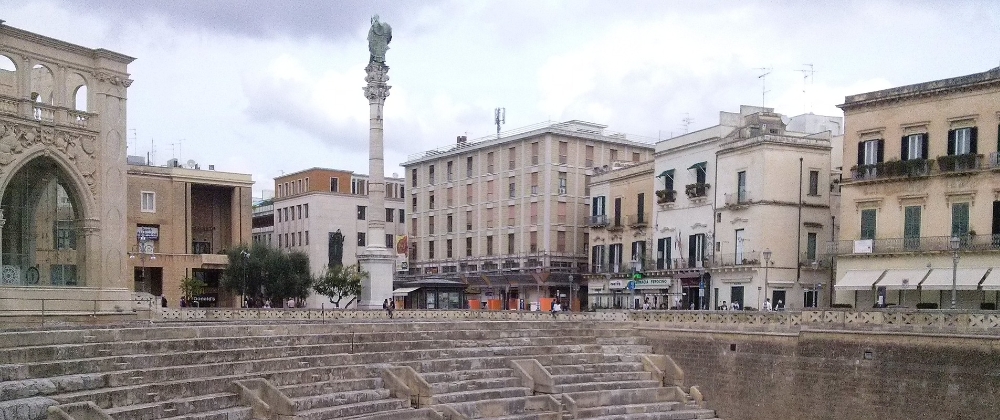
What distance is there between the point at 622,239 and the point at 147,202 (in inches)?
1063

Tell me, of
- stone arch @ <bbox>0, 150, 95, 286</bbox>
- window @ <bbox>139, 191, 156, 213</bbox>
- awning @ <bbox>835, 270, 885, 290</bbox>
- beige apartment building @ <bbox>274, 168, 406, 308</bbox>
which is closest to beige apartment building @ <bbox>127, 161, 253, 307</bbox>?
window @ <bbox>139, 191, 156, 213</bbox>

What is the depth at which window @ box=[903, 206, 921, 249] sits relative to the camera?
113 feet

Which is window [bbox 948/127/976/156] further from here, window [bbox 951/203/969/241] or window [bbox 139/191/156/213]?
window [bbox 139/191/156/213]

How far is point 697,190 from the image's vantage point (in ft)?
148

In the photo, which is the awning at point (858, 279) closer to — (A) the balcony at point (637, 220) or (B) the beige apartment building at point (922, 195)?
(B) the beige apartment building at point (922, 195)

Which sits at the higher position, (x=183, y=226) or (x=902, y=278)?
(x=183, y=226)

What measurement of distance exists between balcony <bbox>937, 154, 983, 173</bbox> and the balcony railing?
2.42 m

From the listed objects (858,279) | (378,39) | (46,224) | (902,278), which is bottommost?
(858,279)

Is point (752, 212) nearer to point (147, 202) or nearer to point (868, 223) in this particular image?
point (868, 223)

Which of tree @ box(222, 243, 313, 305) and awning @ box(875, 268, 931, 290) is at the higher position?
awning @ box(875, 268, 931, 290)

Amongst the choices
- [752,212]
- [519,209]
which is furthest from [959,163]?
[519,209]

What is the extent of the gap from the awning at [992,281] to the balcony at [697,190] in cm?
1512

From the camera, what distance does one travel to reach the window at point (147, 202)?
51984 millimetres

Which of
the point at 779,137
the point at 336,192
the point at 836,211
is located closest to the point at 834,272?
the point at 836,211
